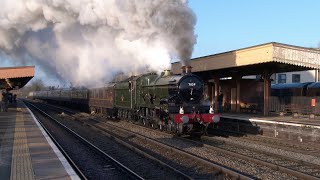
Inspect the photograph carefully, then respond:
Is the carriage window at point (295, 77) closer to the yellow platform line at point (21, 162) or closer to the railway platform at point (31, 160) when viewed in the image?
the railway platform at point (31, 160)

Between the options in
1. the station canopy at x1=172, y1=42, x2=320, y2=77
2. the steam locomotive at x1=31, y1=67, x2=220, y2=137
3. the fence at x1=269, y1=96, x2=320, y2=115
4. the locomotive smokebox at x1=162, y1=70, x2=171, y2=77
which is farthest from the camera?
the fence at x1=269, y1=96, x2=320, y2=115

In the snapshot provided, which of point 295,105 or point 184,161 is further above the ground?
point 295,105

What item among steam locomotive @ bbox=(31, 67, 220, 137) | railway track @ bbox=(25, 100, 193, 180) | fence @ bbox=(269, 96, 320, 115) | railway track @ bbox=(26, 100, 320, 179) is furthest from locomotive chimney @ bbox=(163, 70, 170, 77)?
fence @ bbox=(269, 96, 320, 115)

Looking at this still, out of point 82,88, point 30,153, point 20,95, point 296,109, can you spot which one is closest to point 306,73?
point 296,109

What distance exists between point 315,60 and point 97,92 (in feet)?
52.7

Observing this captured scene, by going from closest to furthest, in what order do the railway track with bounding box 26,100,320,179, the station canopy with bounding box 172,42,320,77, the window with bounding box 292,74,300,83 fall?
the railway track with bounding box 26,100,320,179 → the station canopy with bounding box 172,42,320,77 → the window with bounding box 292,74,300,83

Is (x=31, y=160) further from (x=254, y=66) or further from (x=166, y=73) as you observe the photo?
(x=254, y=66)

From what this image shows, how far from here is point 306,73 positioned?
155 ft

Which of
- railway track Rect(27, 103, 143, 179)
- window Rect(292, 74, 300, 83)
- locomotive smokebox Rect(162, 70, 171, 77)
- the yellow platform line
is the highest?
window Rect(292, 74, 300, 83)

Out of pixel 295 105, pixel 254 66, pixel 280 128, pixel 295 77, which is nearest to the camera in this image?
pixel 280 128

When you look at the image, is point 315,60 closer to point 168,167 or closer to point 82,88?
point 168,167

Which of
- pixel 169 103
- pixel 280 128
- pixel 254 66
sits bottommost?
pixel 280 128

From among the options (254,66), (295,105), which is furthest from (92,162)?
(295,105)

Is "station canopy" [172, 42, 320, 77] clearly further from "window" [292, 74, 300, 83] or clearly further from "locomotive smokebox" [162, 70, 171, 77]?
"window" [292, 74, 300, 83]
